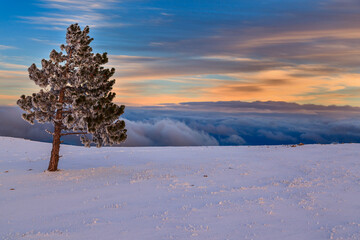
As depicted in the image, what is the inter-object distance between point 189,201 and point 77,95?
36.8ft

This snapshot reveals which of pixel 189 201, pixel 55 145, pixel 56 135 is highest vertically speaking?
pixel 56 135

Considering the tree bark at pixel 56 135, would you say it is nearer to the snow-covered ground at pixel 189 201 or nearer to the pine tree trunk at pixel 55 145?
the pine tree trunk at pixel 55 145

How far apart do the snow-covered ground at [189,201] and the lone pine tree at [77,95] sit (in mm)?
2840

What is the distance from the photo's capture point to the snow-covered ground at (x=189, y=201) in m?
10.0

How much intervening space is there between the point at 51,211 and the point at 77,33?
13.0m

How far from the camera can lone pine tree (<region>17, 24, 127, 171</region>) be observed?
66.2 feet

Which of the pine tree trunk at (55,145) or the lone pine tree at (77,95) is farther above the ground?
the lone pine tree at (77,95)

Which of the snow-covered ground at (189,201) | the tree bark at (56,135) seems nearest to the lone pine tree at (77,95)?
the tree bark at (56,135)

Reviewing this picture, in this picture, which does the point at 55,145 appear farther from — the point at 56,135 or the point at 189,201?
the point at 189,201

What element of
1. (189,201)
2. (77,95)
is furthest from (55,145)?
(189,201)

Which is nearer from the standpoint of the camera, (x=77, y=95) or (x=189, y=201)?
(x=189, y=201)

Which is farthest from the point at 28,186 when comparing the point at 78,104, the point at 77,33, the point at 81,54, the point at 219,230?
the point at 219,230

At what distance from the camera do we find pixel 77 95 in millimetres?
20500

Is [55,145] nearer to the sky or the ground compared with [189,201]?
nearer to the sky
